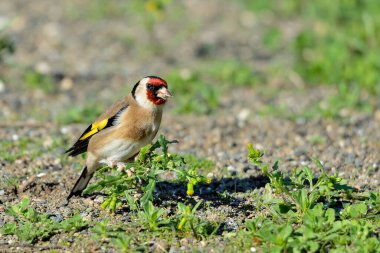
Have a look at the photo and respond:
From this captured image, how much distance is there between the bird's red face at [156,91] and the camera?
5.61 metres

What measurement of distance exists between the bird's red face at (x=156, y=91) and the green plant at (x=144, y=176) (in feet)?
1.92

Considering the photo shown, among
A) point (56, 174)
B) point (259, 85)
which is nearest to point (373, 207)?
point (56, 174)

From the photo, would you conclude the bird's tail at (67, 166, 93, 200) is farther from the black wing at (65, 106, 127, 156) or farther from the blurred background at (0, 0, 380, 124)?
the blurred background at (0, 0, 380, 124)

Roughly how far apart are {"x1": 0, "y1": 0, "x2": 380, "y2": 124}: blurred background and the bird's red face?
7.80 feet

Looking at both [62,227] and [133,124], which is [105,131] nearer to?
[133,124]

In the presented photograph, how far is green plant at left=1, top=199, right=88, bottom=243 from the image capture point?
193 inches

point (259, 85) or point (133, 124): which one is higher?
point (133, 124)

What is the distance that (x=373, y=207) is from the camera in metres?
5.18

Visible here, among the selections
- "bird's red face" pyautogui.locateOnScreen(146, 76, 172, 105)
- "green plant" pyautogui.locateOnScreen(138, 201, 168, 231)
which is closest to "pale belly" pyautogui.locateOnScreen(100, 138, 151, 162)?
"bird's red face" pyautogui.locateOnScreen(146, 76, 172, 105)

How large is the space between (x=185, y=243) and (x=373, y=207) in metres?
1.43

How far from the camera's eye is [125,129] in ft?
18.0

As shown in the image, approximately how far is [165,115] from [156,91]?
8.81 ft

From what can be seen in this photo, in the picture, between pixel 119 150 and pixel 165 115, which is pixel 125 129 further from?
pixel 165 115

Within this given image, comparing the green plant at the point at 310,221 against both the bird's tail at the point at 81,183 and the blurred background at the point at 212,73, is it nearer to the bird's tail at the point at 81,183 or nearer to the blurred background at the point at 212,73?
the blurred background at the point at 212,73
